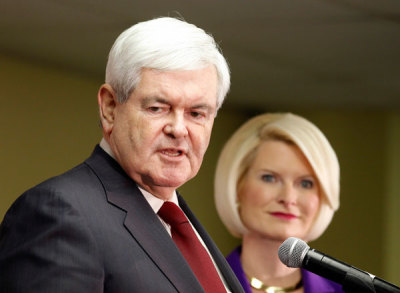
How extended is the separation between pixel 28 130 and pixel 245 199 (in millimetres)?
2899

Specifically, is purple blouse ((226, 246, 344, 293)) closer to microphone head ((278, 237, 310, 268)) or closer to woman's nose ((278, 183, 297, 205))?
woman's nose ((278, 183, 297, 205))

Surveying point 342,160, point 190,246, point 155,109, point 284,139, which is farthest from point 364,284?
point 342,160

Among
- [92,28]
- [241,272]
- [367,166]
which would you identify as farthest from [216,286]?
[367,166]

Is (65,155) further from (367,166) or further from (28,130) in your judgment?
(367,166)

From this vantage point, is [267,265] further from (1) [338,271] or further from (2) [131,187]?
(1) [338,271]

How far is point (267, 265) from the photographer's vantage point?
272 centimetres

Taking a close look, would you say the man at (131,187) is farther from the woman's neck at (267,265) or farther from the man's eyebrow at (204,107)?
the woman's neck at (267,265)

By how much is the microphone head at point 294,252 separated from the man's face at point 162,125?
260mm

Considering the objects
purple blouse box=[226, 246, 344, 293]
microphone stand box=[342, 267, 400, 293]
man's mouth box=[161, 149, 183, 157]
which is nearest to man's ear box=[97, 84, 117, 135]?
man's mouth box=[161, 149, 183, 157]

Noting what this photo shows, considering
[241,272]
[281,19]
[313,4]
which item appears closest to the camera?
[241,272]

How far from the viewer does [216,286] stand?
1.53 metres

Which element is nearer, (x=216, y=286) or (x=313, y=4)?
(x=216, y=286)

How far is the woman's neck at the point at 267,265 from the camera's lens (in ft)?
8.89

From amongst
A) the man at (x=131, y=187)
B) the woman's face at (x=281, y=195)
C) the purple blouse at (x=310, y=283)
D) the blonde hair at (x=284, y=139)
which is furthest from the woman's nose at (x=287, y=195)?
the man at (x=131, y=187)
